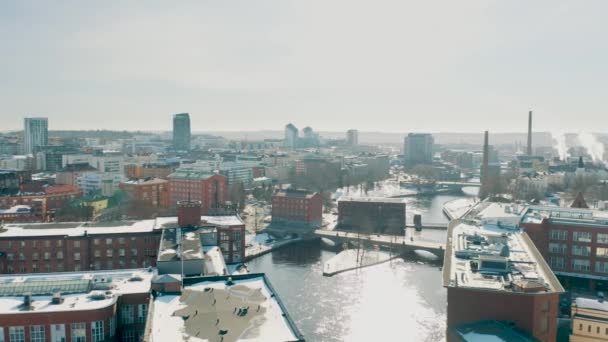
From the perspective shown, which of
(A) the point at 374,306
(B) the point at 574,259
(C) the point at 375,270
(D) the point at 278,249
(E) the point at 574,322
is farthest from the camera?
Answer: (D) the point at 278,249

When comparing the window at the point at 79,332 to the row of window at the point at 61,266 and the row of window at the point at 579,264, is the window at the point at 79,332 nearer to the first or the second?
the row of window at the point at 61,266

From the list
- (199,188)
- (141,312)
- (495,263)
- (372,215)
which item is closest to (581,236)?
(495,263)

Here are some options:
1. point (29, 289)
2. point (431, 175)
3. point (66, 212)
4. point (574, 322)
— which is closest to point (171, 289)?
point (29, 289)

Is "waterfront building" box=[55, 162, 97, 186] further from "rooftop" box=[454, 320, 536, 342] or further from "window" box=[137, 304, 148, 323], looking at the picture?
"rooftop" box=[454, 320, 536, 342]

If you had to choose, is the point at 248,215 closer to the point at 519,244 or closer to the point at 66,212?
the point at 66,212

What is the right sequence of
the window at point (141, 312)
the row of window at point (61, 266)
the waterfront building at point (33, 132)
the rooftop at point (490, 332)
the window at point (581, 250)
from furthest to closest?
the waterfront building at point (33, 132), the window at point (581, 250), the row of window at point (61, 266), the window at point (141, 312), the rooftop at point (490, 332)

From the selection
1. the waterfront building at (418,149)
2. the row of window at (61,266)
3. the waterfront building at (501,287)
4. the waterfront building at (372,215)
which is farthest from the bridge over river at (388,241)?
the waterfront building at (418,149)

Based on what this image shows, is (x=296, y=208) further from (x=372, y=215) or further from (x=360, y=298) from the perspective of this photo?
(x=360, y=298)
